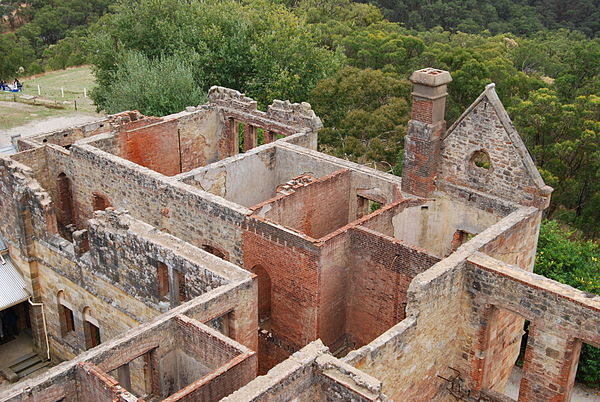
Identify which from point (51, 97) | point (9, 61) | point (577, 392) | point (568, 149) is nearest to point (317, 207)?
point (577, 392)

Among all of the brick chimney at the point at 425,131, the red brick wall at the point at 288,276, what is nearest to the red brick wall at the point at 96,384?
the red brick wall at the point at 288,276

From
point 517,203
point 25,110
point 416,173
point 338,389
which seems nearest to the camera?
point 338,389

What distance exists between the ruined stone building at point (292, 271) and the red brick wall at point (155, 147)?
0.29 feet

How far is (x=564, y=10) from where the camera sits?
245ft

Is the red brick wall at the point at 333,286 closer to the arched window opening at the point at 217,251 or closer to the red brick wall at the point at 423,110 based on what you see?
the arched window opening at the point at 217,251

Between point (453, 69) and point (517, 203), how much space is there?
26.1 m

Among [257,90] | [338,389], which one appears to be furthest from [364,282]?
[257,90]

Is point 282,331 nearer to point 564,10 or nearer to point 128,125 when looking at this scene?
point 128,125

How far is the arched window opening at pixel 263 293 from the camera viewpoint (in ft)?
68.7

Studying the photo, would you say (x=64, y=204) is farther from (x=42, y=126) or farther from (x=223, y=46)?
(x=42, y=126)

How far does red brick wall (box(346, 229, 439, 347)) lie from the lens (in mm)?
19405

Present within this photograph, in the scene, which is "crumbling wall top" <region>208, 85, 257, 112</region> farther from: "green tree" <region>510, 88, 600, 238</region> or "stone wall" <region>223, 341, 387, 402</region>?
"stone wall" <region>223, 341, 387, 402</region>

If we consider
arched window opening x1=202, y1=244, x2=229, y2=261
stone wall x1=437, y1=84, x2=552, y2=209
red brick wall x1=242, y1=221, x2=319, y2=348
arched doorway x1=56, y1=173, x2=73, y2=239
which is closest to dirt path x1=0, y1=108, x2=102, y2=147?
arched doorway x1=56, y1=173, x2=73, y2=239

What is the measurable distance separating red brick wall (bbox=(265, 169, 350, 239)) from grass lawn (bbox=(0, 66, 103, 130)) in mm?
27895
